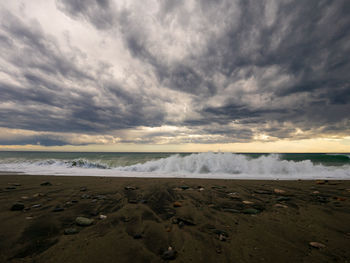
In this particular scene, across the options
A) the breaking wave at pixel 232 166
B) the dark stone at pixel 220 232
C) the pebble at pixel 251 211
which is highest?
the breaking wave at pixel 232 166

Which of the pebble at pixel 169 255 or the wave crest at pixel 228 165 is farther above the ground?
the wave crest at pixel 228 165

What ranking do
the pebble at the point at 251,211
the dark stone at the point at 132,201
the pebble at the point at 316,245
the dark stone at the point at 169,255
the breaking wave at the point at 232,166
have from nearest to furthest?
1. the dark stone at the point at 169,255
2. the pebble at the point at 316,245
3. the pebble at the point at 251,211
4. the dark stone at the point at 132,201
5. the breaking wave at the point at 232,166

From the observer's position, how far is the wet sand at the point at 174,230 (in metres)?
2.42

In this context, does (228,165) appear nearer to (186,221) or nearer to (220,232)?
(186,221)

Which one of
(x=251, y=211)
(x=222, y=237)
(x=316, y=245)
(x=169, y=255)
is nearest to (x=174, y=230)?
(x=169, y=255)

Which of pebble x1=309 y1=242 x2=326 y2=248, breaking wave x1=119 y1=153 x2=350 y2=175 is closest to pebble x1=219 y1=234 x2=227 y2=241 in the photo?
pebble x1=309 y1=242 x2=326 y2=248

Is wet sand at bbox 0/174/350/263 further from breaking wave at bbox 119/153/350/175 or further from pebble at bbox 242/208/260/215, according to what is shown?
breaking wave at bbox 119/153/350/175

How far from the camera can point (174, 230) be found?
321 cm

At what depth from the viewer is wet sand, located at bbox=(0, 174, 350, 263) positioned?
242 centimetres

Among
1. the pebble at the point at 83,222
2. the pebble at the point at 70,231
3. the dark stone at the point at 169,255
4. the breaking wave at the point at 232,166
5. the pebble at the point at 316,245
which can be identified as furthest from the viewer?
the breaking wave at the point at 232,166

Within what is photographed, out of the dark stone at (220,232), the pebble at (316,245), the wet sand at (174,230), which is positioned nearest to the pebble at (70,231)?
the wet sand at (174,230)

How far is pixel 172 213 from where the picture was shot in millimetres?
4148

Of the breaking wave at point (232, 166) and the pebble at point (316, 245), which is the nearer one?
the pebble at point (316, 245)

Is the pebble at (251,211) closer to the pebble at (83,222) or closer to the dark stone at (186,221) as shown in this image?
the dark stone at (186,221)
